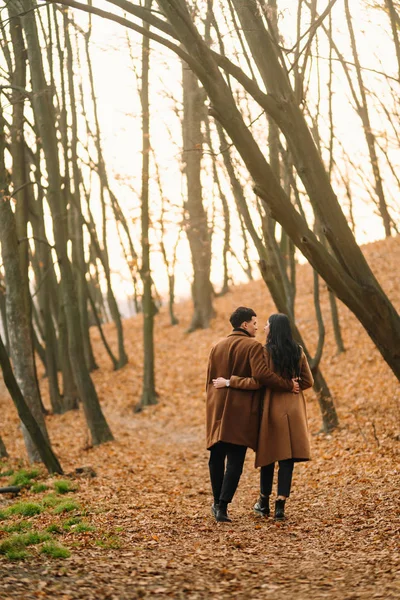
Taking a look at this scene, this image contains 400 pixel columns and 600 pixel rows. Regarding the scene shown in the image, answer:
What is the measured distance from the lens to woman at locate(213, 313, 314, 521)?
716 cm

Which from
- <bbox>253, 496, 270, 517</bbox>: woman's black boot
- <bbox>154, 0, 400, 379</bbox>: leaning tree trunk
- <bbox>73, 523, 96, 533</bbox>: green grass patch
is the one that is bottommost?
<bbox>253, 496, 270, 517</bbox>: woman's black boot

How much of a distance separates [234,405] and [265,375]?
0.48 m

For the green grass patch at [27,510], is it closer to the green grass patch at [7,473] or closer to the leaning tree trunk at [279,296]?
the green grass patch at [7,473]

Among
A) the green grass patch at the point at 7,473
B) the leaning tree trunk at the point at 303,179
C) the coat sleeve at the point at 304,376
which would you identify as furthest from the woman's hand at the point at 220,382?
the green grass patch at the point at 7,473

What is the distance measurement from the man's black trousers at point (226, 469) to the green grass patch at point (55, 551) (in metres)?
1.92

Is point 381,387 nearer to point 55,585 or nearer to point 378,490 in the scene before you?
point 378,490

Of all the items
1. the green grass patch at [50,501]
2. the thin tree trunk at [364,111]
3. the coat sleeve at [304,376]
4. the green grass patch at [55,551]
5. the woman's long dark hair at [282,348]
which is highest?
the thin tree trunk at [364,111]

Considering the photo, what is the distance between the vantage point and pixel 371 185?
29.4m

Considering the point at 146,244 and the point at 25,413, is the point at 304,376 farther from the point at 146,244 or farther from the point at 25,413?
the point at 146,244

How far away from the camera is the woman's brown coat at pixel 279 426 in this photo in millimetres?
7148

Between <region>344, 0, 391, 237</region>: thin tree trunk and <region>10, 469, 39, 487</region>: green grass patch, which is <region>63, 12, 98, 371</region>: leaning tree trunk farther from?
<region>10, 469, 39, 487</region>: green grass patch

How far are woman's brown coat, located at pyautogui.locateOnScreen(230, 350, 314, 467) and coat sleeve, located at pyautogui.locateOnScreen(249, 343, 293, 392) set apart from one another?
0.22 feet

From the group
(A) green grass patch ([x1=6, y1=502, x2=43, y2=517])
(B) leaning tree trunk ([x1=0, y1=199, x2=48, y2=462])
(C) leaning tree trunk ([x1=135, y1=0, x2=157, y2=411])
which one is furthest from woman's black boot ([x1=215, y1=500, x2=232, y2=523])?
(C) leaning tree trunk ([x1=135, y1=0, x2=157, y2=411])

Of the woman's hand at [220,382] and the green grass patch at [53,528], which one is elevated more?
the woman's hand at [220,382]
